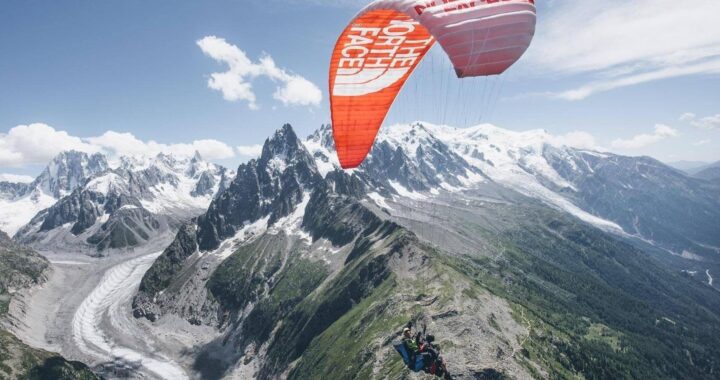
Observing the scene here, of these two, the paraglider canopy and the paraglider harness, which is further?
the paraglider harness

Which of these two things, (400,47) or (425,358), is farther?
(425,358)

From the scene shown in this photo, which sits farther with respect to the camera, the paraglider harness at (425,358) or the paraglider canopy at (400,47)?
the paraglider harness at (425,358)

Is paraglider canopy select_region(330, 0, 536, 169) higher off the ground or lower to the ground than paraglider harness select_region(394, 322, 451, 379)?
higher

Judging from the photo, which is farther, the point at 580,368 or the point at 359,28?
the point at 580,368

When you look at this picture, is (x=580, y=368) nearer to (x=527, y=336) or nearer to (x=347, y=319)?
(x=527, y=336)

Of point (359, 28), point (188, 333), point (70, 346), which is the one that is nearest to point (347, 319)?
point (188, 333)

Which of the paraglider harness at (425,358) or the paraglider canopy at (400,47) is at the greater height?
the paraglider canopy at (400,47)

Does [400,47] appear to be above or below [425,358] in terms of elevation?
above

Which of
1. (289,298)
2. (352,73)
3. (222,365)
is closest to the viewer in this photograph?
(352,73)
